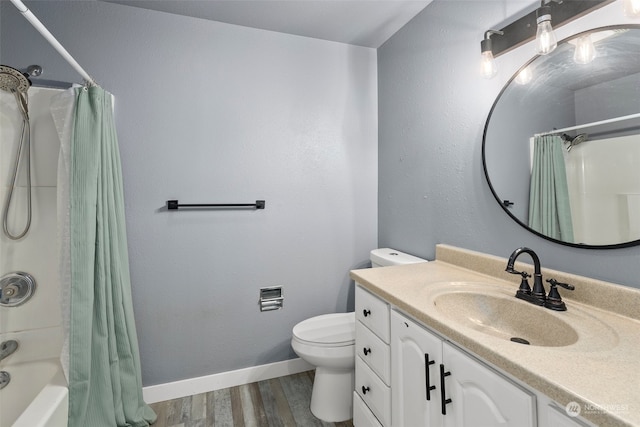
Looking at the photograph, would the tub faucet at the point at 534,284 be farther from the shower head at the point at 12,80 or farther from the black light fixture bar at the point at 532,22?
the shower head at the point at 12,80

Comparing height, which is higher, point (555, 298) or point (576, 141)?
point (576, 141)

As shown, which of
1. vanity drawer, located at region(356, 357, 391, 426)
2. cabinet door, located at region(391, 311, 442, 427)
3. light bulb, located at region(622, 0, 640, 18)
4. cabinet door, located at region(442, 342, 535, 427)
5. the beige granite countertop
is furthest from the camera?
vanity drawer, located at region(356, 357, 391, 426)

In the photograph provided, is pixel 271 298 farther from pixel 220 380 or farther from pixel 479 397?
pixel 479 397

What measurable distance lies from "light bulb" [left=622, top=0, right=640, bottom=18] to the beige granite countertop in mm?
800

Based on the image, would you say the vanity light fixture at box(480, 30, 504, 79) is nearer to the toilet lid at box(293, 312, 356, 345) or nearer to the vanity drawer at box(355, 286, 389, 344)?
the vanity drawer at box(355, 286, 389, 344)

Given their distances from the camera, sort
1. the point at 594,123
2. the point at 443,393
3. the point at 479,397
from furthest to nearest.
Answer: the point at 594,123 → the point at 443,393 → the point at 479,397

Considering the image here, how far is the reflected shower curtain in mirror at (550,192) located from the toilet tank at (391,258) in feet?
2.15

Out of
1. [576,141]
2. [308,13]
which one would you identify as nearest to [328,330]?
[576,141]

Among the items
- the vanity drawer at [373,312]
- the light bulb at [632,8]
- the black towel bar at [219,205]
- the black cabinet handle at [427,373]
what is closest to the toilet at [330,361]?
the vanity drawer at [373,312]

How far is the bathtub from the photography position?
1134mm

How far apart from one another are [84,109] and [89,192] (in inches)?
15.6

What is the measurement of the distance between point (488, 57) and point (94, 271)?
2.06 meters

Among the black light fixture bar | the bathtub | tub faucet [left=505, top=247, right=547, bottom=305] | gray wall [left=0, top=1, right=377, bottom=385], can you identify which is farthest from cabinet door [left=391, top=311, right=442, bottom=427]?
the bathtub

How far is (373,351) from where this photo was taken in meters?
1.25
